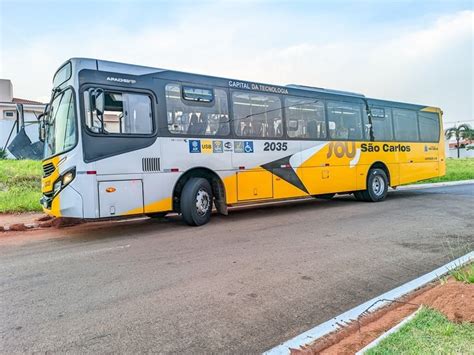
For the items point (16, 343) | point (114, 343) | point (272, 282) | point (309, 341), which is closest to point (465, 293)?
point (309, 341)

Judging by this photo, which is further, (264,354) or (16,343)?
(16,343)

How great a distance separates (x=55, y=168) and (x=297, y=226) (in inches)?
206

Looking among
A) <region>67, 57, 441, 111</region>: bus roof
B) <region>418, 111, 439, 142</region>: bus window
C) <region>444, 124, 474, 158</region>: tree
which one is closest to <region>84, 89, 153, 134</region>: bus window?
<region>67, 57, 441, 111</region>: bus roof

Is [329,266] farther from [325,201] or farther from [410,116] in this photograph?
[410,116]

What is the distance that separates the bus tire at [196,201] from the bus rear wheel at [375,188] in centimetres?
630

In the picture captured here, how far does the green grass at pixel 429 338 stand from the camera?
283cm

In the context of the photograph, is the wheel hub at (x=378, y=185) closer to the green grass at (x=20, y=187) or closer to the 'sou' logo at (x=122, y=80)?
the 'sou' logo at (x=122, y=80)

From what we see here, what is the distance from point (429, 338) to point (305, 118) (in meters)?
8.87

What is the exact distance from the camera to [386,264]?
5.65m

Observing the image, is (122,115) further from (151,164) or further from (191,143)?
(191,143)

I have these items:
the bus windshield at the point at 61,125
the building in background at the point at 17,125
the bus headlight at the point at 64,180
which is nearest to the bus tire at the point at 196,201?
the bus headlight at the point at 64,180

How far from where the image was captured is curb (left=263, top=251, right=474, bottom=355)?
10.7 ft

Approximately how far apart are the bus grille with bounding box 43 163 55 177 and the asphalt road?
1339mm

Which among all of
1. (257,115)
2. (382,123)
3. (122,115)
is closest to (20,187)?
(122,115)
